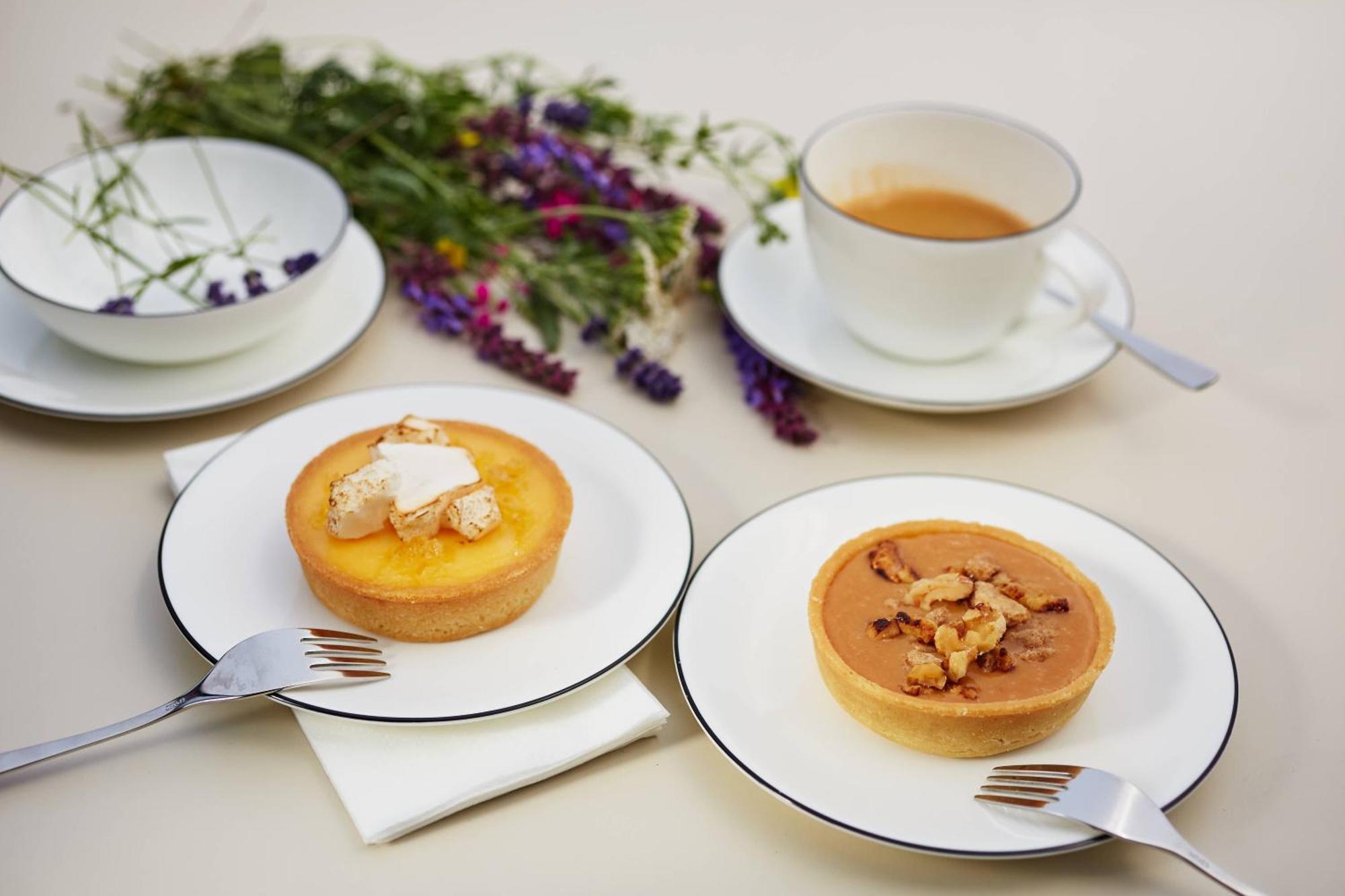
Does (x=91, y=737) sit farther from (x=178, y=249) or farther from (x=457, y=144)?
(x=457, y=144)

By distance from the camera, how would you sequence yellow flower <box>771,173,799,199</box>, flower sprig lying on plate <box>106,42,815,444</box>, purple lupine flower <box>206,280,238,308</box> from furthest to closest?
1. yellow flower <box>771,173,799,199</box>
2. flower sprig lying on plate <box>106,42,815,444</box>
3. purple lupine flower <box>206,280,238,308</box>

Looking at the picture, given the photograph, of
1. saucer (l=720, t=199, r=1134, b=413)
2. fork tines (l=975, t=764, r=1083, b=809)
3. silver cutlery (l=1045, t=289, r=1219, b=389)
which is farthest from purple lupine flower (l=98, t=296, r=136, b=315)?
silver cutlery (l=1045, t=289, r=1219, b=389)

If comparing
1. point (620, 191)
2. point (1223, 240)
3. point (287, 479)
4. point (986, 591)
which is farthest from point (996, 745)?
point (1223, 240)

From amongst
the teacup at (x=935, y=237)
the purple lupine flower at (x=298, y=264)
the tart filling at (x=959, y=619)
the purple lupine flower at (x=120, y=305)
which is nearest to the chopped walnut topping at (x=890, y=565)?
the tart filling at (x=959, y=619)

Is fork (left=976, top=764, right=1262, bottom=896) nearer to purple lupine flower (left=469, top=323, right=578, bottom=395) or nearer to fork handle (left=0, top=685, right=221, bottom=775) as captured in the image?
fork handle (left=0, top=685, right=221, bottom=775)

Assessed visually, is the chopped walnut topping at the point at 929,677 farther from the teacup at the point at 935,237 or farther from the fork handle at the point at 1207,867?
the teacup at the point at 935,237

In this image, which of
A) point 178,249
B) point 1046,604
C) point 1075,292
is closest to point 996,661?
point 1046,604
